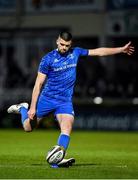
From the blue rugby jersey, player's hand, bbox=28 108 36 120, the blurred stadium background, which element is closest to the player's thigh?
the blue rugby jersey

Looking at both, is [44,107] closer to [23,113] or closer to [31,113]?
[31,113]

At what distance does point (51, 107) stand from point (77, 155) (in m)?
2.90

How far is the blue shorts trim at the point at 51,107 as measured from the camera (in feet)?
46.0

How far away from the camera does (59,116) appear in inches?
554

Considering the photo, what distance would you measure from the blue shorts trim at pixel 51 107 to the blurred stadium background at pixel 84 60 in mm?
12017

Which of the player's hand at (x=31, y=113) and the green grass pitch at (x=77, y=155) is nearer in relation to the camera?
the green grass pitch at (x=77, y=155)

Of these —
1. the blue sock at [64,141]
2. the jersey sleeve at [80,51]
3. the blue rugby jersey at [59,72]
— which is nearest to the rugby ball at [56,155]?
the blue sock at [64,141]

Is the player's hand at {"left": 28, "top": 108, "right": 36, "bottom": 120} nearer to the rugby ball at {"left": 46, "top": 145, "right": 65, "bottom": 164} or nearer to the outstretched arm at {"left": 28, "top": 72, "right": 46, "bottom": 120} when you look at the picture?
the outstretched arm at {"left": 28, "top": 72, "right": 46, "bottom": 120}

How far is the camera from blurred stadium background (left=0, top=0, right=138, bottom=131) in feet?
87.7

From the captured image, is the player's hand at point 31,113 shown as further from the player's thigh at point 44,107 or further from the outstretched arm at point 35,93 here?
the player's thigh at point 44,107

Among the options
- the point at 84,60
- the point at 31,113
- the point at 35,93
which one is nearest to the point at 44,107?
the point at 31,113

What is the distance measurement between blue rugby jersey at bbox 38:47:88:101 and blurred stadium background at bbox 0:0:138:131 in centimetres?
1211

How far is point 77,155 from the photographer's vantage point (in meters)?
16.8

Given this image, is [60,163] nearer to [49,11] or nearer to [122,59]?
[122,59]
